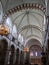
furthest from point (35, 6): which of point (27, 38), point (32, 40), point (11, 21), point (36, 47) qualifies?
point (36, 47)

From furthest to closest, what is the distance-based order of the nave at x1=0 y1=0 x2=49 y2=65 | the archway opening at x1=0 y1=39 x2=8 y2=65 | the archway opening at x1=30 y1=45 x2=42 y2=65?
1. the archway opening at x1=30 y1=45 x2=42 y2=65
2. the archway opening at x1=0 y1=39 x2=8 y2=65
3. the nave at x1=0 y1=0 x2=49 y2=65

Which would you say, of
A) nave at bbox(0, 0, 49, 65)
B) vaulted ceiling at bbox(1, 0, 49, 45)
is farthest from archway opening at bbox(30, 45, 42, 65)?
vaulted ceiling at bbox(1, 0, 49, 45)

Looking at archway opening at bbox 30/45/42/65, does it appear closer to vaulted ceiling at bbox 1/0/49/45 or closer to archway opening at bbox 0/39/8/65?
vaulted ceiling at bbox 1/0/49/45

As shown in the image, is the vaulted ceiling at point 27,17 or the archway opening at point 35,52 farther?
the archway opening at point 35,52

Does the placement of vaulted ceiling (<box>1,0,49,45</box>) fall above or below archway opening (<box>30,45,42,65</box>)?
above

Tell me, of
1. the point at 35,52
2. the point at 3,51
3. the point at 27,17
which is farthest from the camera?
the point at 35,52

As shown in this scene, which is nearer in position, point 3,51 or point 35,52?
point 3,51

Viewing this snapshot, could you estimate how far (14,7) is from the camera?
1628cm

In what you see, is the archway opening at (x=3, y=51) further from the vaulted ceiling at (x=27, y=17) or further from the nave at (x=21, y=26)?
the vaulted ceiling at (x=27, y=17)

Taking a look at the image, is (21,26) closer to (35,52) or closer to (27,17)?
(27,17)

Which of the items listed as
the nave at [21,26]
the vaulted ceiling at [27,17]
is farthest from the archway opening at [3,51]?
the vaulted ceiling at [27,17]

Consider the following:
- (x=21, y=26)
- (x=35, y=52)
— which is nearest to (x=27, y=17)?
(x=21, y=26)

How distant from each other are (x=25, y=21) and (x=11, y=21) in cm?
357

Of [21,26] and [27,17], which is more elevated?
[27,17]
